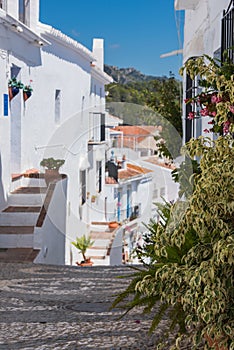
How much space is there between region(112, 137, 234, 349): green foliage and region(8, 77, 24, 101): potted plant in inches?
295

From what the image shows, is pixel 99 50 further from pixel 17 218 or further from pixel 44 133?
pixel 17 218

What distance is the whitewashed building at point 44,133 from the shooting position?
983cm

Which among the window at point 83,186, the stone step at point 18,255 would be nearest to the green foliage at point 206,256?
the stone step at point 18,255

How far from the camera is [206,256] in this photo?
3.63 meters

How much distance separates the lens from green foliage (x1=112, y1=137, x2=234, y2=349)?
3.40 m

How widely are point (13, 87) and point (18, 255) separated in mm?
3719

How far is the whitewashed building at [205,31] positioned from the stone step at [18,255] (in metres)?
3.11

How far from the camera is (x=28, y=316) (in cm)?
554

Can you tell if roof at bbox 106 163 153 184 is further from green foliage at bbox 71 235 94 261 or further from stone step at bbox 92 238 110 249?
green foliage at bbox 71 235 94 261

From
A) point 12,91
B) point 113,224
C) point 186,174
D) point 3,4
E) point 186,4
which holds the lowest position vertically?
point 113,224

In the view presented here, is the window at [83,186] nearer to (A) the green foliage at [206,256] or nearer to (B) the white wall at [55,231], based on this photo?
(B) the white wall at [55,231]

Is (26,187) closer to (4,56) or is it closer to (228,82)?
(4,56)

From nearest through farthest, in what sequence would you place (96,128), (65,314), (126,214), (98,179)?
(65,314) → (98,179) → (96,128) → (126,214)

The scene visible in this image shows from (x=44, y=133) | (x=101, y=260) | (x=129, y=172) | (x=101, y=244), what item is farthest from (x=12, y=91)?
(x=129, y=172)
